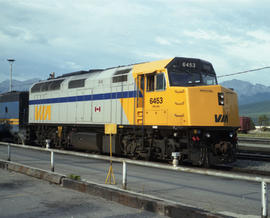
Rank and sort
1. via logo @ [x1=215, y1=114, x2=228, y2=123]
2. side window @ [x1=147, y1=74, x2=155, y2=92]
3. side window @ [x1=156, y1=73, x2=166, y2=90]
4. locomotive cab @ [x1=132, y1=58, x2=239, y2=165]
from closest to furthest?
locomotive cab @ [x1=132, y1=58, x2=239, y2=165] → via logo @ [x1=215, y1=114, x2=228, y2=123] → side window @ [x1=156, y1=73, x2=166, y2=90] → side window @ [x1=147, y1=74, x2=155, y2=92]

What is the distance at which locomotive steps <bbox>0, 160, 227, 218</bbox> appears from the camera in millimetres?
5703

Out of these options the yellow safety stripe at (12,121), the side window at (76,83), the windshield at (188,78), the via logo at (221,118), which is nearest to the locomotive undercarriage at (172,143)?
the via logo at (221,118)

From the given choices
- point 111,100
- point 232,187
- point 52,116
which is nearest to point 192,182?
point 232,187

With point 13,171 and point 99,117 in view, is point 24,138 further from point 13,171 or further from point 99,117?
point 13,171

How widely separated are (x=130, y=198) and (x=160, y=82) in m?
7.22

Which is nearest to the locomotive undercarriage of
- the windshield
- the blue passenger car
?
the windshield

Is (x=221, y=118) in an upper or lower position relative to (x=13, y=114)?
lower

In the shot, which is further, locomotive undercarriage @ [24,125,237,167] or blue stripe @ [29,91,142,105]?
blue stripe @ [29,91,142,105]

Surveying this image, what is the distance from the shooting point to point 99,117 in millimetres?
16375

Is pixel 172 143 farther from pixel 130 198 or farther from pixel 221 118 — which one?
pixel 130 198

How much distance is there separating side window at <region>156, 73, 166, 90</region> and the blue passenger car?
13101mm

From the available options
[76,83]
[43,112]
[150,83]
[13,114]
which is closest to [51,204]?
[150,83]

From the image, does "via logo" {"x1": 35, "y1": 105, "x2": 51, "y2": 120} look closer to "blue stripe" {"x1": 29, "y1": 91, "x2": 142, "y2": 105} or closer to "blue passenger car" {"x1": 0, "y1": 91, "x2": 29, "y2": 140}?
"blue stripe" {"x1": 29, "y1": 91, "x2": 142, "y2": 105}

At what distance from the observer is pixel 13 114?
79.3 feet
